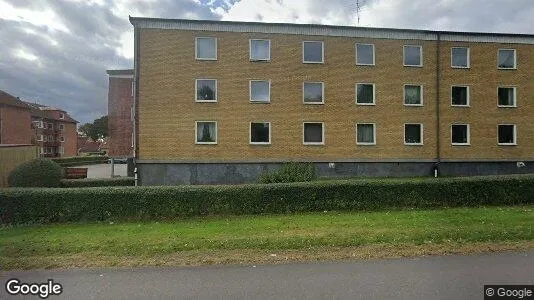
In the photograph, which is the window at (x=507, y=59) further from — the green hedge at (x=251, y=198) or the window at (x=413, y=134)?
the green hedge at (x=251, y=198)

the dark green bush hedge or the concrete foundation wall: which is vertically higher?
the concrete foundation wall

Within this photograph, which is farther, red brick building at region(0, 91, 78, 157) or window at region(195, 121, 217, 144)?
red brick building at region(0, 91, 78, 157)

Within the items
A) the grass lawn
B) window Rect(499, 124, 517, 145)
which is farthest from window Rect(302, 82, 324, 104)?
the grass lawn

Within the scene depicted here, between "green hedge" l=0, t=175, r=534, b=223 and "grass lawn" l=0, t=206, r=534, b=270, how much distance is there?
2.47ft

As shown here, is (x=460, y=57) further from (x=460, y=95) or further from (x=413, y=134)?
(x=413, y=134)

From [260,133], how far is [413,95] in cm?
1147

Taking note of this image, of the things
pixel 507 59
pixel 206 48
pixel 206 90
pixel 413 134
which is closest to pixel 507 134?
pixel 507 59

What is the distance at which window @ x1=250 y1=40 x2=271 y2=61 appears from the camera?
24.8 metres

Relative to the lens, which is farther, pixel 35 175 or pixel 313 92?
pixel 313 92

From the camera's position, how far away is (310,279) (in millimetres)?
5121

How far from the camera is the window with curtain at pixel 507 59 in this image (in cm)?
2731

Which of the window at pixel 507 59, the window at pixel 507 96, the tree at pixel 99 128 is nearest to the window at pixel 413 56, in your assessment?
the window at pixel 507 59

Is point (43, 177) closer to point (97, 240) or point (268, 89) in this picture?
point (97, 240)

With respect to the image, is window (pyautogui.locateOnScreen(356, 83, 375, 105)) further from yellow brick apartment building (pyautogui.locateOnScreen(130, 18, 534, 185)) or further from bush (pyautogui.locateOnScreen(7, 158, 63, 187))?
bush (pyautogui.locateOnScreen(7, 158, 63, 187))
